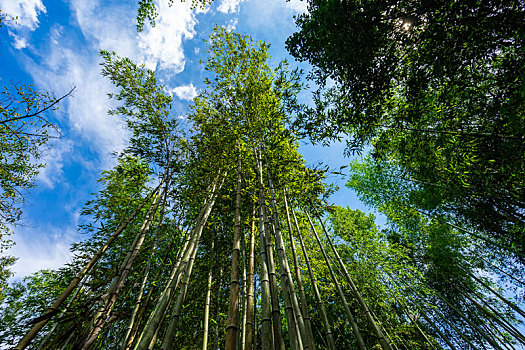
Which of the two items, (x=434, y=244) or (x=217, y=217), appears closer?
(x=217, y=217)

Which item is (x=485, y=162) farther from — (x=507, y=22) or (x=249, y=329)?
(x=249, y=329)

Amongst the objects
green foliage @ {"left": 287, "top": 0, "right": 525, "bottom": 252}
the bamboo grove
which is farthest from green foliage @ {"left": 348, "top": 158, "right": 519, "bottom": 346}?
green foliage @ {"left": 287, "top": 0, "right": 525, "bottom": 252}

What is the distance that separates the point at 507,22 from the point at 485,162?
165 centimetres

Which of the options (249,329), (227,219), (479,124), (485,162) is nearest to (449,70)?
(479,124)

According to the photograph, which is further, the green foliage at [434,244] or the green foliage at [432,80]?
the green foliage at [434,244]

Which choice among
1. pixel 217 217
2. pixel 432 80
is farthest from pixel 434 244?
pixel 217 217

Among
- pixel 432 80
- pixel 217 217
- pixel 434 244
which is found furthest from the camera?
pixel 434 244

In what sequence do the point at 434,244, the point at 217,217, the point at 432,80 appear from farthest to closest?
the point at 434,244, the point at 217,217, the point at 432,80

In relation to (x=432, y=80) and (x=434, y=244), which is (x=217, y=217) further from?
(x=434, y=244)

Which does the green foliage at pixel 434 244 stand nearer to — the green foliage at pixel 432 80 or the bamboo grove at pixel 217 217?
the bamboo grove at pixel 217 217

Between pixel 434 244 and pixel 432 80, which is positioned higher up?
pixel 434 244

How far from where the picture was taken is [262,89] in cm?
358

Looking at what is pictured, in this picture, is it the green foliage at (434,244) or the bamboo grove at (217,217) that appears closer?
the bamboo grove at (217,217)

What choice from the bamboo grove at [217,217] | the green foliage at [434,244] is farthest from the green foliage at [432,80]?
the green foliage at [434,244]
